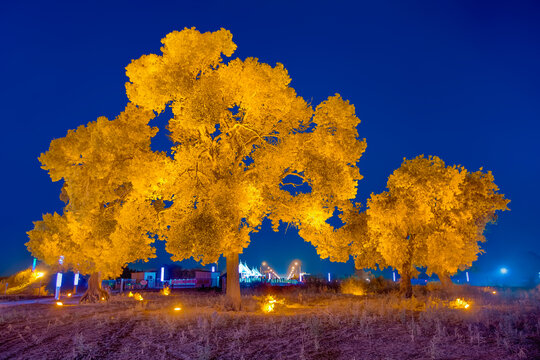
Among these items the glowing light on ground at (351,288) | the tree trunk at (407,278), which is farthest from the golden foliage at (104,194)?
the glowing light on ground at (351,288)

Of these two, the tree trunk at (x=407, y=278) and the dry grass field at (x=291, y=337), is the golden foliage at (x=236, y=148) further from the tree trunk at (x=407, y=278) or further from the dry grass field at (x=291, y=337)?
the tree trunk at (x=407, y=278)

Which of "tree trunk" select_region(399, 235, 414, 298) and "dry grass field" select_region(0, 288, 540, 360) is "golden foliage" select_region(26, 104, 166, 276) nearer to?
"dry grass field" select_region(0, 288, 540, 360)

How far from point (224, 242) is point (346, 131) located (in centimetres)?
689

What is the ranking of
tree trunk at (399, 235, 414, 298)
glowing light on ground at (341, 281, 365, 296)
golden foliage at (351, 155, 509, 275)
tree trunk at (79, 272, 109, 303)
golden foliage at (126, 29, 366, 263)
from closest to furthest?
golden foliage at (126, 29, 366, 263) → golden foliage at (351, 155, 509, 275) → tree trunk at (399, 235, 414, 298) → tree trunk at (79, 272, 109, 303) → glowing light on ground at (341, 281, 365, 296)

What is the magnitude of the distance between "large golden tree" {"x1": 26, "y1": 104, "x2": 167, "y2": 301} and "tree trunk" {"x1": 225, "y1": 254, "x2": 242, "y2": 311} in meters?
3.50

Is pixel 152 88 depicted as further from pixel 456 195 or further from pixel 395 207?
pixel 456 195

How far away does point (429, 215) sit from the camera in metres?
21.8

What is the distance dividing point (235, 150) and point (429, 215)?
10971 mm

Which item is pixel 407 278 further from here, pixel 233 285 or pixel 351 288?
pixel 233 285

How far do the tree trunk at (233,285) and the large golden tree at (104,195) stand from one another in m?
3.50

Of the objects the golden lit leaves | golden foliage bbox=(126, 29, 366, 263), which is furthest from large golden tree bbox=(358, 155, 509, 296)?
the golden lit leaves

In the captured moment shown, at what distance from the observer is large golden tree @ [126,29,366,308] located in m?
15.2

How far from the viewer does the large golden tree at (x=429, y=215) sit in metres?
21.9

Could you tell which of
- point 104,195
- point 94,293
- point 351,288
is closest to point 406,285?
point 351,288
